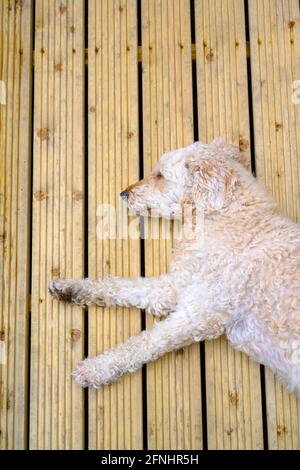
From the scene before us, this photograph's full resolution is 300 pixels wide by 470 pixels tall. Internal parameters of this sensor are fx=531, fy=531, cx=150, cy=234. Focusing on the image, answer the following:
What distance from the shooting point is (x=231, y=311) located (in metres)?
2.04

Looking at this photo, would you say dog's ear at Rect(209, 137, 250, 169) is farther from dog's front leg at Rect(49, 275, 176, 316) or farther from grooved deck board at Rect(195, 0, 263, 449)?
dog's front leg at Rect(49, 275, 176, 316)

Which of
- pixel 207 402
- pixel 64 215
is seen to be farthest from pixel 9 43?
pixel 207 402

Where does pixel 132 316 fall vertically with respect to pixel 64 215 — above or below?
below

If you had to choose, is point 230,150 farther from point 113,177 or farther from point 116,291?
point 116,291

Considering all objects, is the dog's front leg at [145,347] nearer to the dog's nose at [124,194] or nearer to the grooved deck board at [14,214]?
the grooved deck board at [14,214]

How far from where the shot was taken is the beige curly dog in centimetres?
197

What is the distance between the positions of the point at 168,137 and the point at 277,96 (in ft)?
1.82

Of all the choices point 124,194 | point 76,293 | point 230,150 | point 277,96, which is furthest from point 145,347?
point 277,96

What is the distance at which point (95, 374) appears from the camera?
2135mm

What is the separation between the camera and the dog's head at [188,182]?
209 centimetres

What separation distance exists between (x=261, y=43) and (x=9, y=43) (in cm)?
120

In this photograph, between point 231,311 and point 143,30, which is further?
point 143,30

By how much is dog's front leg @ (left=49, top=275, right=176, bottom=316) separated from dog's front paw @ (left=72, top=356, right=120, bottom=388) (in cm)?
24

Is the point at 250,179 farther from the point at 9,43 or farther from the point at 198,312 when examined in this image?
the point at 9,43
